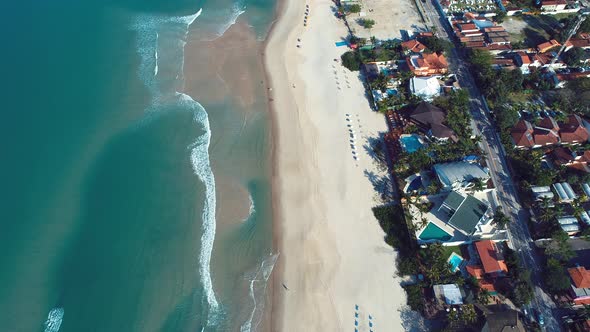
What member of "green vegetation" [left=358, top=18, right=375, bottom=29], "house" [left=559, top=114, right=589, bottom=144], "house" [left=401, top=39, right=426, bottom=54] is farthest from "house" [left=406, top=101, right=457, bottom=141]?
"green vegetation" [left=358, top=18, right=375, bottom=29]

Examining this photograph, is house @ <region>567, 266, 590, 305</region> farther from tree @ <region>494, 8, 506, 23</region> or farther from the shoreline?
tree @ <region>494, 8, 506, 23</region>

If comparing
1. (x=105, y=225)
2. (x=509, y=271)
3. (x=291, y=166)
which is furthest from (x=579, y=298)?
(x=105, y=225)

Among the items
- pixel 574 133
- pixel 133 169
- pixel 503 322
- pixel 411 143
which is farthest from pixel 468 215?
pixel 133 169

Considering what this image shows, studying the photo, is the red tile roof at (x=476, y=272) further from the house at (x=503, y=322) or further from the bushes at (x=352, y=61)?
the bushes at (x=352, y=61)

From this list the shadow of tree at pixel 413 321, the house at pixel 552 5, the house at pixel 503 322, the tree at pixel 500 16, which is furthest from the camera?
the house at pixel 552 5

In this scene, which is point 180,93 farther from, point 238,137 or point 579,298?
point 579,298

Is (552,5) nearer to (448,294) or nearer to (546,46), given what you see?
(546,46)

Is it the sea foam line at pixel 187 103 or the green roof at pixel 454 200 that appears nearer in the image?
the sea foam line at pixel 187 103

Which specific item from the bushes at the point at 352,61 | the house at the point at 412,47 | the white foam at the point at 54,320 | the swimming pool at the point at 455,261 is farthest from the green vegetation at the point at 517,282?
the white foam at the point at 54,320
